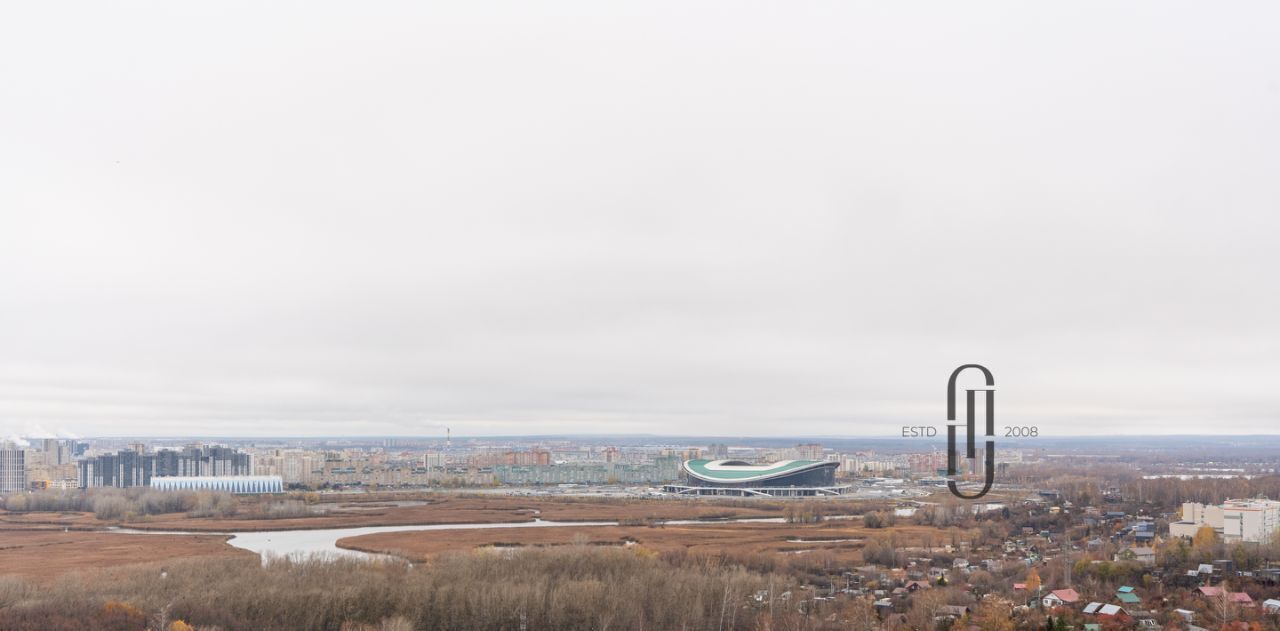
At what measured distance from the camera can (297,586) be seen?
17.0 meters

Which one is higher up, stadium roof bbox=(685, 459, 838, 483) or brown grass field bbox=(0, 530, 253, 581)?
brown grass field bbox=(0, 530, 253, 581)

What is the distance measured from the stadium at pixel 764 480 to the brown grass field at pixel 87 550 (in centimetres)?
2818

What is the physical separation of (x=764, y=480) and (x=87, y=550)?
35168mm

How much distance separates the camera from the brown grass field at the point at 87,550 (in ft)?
75.4

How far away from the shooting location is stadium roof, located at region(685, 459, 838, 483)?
55.8 metres

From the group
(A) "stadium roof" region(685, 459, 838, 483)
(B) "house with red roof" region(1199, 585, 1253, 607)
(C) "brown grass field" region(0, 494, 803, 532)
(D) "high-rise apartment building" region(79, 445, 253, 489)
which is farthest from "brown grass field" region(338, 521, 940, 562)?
(D) "high-rise apartment building" region(79, 445, 253, 489)

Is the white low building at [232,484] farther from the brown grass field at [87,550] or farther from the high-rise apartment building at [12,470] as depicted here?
the brown grass field at [87,550]

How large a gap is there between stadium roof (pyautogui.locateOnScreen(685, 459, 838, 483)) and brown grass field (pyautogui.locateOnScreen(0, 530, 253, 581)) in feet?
95.8

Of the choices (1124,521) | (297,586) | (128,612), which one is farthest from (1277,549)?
(128,612)

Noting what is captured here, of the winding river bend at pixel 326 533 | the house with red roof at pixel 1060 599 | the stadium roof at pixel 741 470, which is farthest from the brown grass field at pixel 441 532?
the house with red roof at pixel 1060 599

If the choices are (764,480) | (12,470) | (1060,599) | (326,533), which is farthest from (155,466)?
(1060,599)

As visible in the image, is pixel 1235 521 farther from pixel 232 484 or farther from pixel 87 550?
pixel 232 484

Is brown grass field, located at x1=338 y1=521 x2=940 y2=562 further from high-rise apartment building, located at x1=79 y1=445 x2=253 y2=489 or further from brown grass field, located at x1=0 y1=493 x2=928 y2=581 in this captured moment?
high-rise apartment building, located at x1=79 y1=445 x2=253 y2=489

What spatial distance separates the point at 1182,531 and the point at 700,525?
15128 mm
